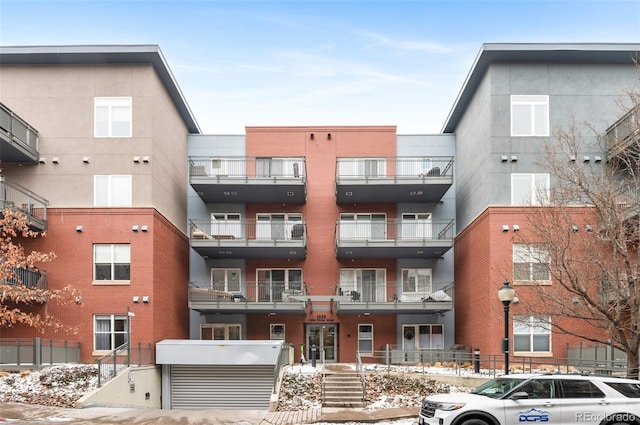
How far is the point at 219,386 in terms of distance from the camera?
24.7m

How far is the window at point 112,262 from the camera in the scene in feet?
82.3

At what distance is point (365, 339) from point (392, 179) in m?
8.84

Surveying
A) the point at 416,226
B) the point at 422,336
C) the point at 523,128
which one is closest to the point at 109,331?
the point at 422,336

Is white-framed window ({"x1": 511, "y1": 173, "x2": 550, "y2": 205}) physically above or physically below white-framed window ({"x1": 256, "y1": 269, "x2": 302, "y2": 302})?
above

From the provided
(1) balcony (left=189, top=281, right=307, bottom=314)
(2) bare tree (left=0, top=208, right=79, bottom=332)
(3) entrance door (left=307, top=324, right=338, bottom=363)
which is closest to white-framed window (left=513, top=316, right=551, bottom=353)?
(1) balcony (left=189, top=281, right=307, bottom=314)

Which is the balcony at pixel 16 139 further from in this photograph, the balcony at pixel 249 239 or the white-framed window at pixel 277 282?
the white-framed window at pixel 277 282

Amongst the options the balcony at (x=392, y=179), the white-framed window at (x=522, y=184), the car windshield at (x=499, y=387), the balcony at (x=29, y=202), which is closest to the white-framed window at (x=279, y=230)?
the balcony at (x=392, y=179)

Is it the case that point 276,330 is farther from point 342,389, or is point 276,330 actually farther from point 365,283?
point 342,389

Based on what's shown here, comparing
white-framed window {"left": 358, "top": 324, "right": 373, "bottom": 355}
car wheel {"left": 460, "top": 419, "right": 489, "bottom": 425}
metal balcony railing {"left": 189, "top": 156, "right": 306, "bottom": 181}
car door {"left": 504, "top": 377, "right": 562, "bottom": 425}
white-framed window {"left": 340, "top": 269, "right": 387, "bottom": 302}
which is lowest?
white-framed window {"left": 358, "top": 324, "right": 373, "bottom": 355}

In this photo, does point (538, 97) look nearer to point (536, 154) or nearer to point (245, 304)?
point (536, 154)

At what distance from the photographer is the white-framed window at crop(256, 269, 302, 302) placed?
99.6 ft

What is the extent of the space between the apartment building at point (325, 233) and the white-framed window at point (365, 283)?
0.18 ft

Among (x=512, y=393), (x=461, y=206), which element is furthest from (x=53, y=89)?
(x=512, y=393)

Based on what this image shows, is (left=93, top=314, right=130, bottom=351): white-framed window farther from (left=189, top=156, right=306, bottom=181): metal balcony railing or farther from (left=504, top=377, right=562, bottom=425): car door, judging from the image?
(left=504, top=377, right=562, bottom=425): car door
